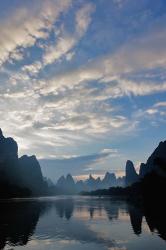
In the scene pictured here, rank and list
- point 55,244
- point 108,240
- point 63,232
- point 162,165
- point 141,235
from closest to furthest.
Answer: point 55,244 → point 108,240 → point 141,235 → point 63,232 → point 162,165

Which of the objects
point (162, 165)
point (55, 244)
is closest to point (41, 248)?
point (55, 244)

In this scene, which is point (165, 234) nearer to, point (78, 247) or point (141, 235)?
point (141, 235)

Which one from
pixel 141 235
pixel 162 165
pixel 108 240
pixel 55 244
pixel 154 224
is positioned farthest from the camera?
pixel 162 165

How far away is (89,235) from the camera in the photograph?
4866 centimetres

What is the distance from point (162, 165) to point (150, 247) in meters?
119

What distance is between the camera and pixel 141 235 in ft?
159

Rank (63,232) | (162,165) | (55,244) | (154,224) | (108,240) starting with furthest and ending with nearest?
(162,165) < (154,224) < (63,232) < (108,240) < (55,244)

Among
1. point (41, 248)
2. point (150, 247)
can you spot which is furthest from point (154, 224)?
point (41, 248)

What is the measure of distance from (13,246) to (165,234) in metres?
21.7

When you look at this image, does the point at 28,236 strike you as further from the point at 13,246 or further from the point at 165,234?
the point at 165,234

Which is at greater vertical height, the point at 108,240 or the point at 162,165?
the point at 162,165

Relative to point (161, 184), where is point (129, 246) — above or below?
below

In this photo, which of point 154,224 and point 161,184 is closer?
point 154,224

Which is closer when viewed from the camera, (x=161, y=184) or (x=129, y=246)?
(x=129, y=246)
